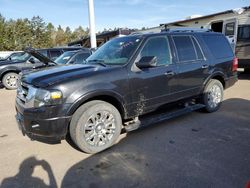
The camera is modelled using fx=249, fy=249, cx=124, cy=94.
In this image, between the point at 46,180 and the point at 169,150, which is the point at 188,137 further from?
the point at 46,180

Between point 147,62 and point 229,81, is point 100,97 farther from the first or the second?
point 229,81

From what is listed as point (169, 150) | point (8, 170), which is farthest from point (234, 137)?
point (8, 170)

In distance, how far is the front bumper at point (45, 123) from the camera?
3.55m

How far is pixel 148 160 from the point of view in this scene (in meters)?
3.67

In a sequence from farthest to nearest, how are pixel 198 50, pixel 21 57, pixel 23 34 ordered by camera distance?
pixel 23 34 < pixel 21 57 < pixel 198 50

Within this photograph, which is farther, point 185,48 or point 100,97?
point 185,48

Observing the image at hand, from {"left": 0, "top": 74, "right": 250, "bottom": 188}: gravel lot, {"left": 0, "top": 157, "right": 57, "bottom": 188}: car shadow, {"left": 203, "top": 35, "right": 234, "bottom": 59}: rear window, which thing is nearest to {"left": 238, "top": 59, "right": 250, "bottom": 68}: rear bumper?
{"left": 203, "top": 35, "right": 234, "bottom": 59}: rear window

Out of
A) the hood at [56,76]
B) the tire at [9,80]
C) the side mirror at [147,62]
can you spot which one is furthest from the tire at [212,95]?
the tire at [9,80]

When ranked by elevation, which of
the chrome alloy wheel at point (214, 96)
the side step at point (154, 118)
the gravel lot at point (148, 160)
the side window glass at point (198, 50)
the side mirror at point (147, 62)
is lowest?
the gravel lot at point (148, 160)

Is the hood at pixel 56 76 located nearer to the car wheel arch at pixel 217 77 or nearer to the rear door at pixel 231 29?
the car wheel arch at pixel 217 77

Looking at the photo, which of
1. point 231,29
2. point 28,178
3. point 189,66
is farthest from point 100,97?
point 231,29

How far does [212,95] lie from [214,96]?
0.10 meters

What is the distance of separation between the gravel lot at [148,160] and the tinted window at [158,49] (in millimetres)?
1365

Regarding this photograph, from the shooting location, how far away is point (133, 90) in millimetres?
4316
